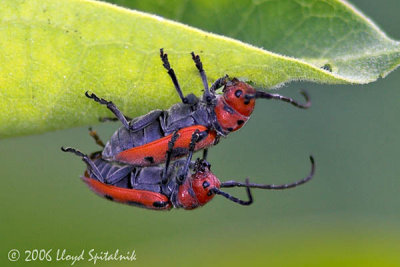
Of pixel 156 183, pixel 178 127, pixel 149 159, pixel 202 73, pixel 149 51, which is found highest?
pixel 178 127

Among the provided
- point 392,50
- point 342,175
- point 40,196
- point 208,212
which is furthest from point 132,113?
point 342,175

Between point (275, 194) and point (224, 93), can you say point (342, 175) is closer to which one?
point (275, 194)

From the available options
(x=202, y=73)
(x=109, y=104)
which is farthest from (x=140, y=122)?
(x=202, y=73)

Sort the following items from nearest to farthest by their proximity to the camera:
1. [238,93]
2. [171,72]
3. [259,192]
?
[171,72]
[238,93]
[259,192]

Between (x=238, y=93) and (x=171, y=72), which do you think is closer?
(x=171, y=72)

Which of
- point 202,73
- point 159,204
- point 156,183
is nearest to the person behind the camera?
point 202,73

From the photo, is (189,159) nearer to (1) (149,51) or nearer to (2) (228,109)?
(2) (228,109)

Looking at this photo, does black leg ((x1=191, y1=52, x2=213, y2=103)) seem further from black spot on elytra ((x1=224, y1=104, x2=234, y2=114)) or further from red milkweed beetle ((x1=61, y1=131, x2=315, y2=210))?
red milkweed beetle ((x1=61, y1=131, x2=315, y2=210))
